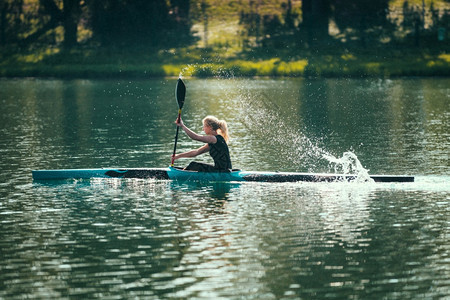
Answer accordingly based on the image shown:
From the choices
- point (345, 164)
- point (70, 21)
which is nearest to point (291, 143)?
point (345, 164)

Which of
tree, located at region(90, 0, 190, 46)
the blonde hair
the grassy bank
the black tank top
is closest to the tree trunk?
tree, located at region(90, 0, 190, 46)

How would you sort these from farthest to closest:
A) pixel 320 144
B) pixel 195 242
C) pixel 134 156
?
pixel 320 144 → pixel 134 156 → pixel 195 242

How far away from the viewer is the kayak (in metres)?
22.0

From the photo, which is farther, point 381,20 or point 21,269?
point 381,20

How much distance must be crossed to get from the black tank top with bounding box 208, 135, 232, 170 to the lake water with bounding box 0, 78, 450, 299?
2.48 feet

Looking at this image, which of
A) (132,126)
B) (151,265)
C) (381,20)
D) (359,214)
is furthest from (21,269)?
(381,20)

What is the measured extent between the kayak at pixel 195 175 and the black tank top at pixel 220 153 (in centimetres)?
20

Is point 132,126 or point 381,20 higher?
point 381,20

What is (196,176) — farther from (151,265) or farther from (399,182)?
(151,265)

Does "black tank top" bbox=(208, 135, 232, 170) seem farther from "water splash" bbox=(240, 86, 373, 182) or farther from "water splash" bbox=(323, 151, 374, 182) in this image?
"water splash" bbox=(323, 151, 374, 182)

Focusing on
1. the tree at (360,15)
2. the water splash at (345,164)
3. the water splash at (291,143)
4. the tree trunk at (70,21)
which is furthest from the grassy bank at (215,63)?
the water splash at (345,164)

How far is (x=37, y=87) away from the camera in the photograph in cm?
5819

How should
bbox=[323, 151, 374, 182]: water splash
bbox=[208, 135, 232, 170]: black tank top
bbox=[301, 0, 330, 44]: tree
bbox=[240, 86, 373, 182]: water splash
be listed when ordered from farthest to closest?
1. bbox=[301, 0, 330, 44]: tree
2. bbox=[240, 86, 373, 182]: water splash
3. bbox=[323, 151, 374, 182]: water splash
4. bbox=[208, 135, 232, 170]: black tank top

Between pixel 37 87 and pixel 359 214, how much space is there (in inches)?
1681
